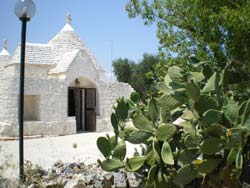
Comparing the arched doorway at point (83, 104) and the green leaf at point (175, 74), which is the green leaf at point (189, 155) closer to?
the green leaf at point (175, 74)

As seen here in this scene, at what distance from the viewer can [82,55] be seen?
47.0 ft

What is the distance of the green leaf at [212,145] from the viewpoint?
7.95 ft

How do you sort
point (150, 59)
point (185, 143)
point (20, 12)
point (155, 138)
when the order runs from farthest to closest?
point (150, 59) < point (20, 12) < point (155, 138) < point (185, 143)

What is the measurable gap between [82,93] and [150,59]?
1267 cm

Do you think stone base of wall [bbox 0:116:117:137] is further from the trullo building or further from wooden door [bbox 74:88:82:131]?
wooden door [bbox 74:88:82:131]

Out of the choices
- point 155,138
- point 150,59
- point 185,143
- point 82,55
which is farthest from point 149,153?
point 150,59

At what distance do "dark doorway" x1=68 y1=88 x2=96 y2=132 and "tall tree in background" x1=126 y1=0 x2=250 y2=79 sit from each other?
31.0ft

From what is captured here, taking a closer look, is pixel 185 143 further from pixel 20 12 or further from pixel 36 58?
pixel 36 58

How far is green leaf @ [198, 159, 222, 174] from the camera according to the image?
8.22 feet

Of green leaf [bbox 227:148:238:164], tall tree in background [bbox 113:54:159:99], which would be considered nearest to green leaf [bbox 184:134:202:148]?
green leaf [bbox 227:148:238:164]

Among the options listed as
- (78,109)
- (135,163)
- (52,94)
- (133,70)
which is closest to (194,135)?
(135,163)

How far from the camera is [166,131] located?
2762mm

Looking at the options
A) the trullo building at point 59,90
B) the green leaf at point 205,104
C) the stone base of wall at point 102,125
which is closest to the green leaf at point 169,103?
the green leaf at point 205,104

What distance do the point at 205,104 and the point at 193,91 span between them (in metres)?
0.17
